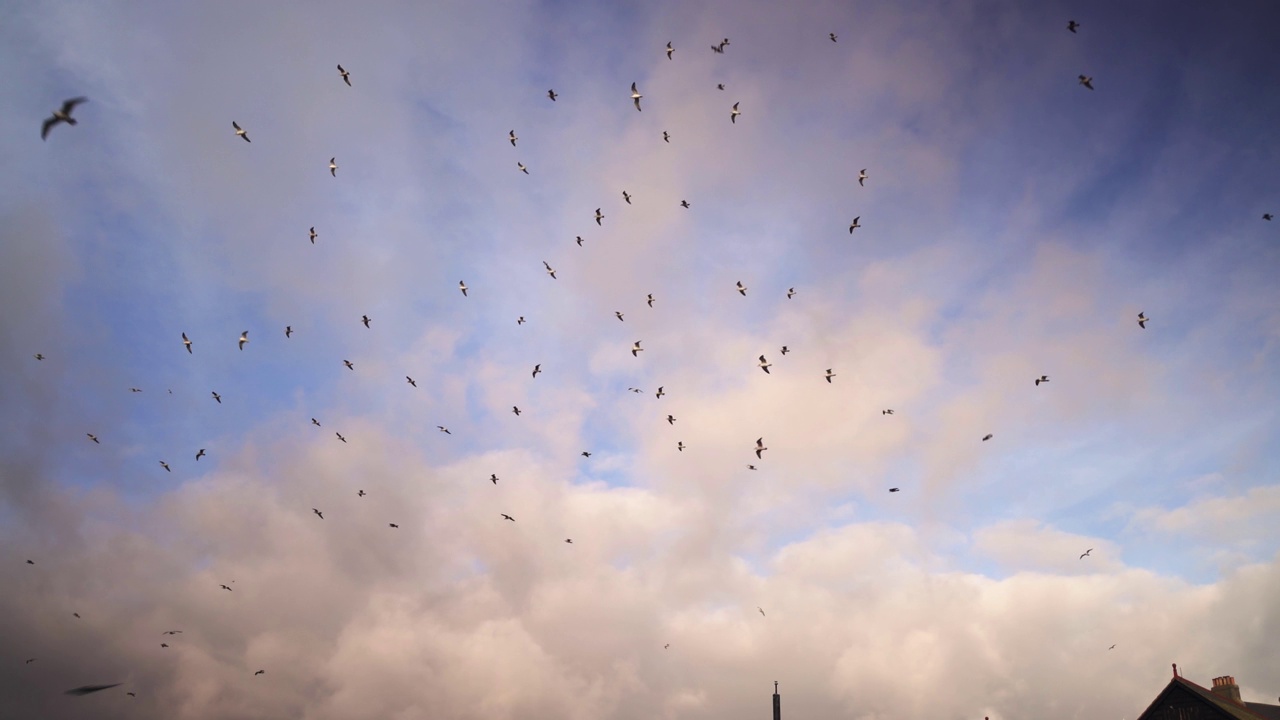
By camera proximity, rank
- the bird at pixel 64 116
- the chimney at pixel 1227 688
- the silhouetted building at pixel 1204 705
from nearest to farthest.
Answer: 1. the bird at pixel 64 116
2. the silhouetted building at pixel 1204 705
3. the chimney at pixel 1227 688

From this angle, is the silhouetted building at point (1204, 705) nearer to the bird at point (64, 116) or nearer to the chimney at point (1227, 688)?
the chimney at point (1227, 688)

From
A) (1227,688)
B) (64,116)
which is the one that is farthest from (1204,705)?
(64,116)

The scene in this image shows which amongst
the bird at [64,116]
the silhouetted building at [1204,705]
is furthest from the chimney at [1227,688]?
the bird at [64,116]

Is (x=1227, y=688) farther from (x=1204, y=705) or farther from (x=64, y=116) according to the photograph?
(x=64, y=116)

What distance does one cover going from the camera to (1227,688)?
174ft

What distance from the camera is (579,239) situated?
129 ft

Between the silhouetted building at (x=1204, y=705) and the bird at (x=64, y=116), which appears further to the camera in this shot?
the silhouetted building at (x=1204, y=705)

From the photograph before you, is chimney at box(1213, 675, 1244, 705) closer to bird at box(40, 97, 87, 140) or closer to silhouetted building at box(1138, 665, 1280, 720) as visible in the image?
silhouetted building at box(1138, 665, 1280, 720)

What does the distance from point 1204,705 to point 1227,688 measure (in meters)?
6.72

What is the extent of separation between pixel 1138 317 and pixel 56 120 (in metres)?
53.8

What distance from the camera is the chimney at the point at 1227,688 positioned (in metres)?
52.6

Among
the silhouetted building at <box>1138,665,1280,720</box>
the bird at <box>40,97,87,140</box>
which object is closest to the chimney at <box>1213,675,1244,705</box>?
the silhouetted building at <box>1138,665,1280,720</box>

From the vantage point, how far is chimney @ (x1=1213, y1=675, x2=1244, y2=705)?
52625mm

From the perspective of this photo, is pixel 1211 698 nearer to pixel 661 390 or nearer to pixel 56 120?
pixel 661 390
